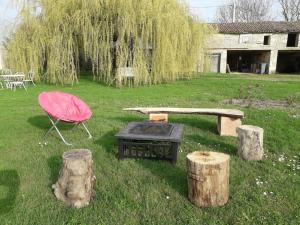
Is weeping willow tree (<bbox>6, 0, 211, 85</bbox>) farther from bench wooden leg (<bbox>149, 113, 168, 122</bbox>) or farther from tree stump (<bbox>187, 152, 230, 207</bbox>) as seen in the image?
tree stump (<bbox>187, 152, 230, 207</bbox>)

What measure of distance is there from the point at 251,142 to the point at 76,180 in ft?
8.64

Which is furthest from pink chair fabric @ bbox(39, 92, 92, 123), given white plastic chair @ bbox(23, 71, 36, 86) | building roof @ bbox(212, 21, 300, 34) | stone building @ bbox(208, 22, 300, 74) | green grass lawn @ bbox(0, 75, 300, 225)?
building roof @ bbox(212, 21, 300, 34)

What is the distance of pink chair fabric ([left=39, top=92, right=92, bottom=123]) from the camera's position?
4981 mm

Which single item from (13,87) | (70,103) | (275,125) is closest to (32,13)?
(13,87)

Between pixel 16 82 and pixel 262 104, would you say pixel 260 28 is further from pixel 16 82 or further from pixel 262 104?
pixel 16 82

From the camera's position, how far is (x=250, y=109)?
7898 mm

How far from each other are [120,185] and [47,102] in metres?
2.45

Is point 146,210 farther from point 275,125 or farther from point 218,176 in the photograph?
point 275,125

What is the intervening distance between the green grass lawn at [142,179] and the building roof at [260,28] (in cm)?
2234

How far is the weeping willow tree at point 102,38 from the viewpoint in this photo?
12922mm

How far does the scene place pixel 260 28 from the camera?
27.5m

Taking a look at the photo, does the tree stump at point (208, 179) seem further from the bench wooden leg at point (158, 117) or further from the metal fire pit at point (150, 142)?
the bench wooden leg at point (158, 117)

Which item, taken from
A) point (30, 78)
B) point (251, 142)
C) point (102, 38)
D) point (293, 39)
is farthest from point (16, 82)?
point (293, 39)

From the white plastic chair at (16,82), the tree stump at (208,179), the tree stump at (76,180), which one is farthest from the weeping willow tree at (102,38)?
the tree stump at (208,179)
